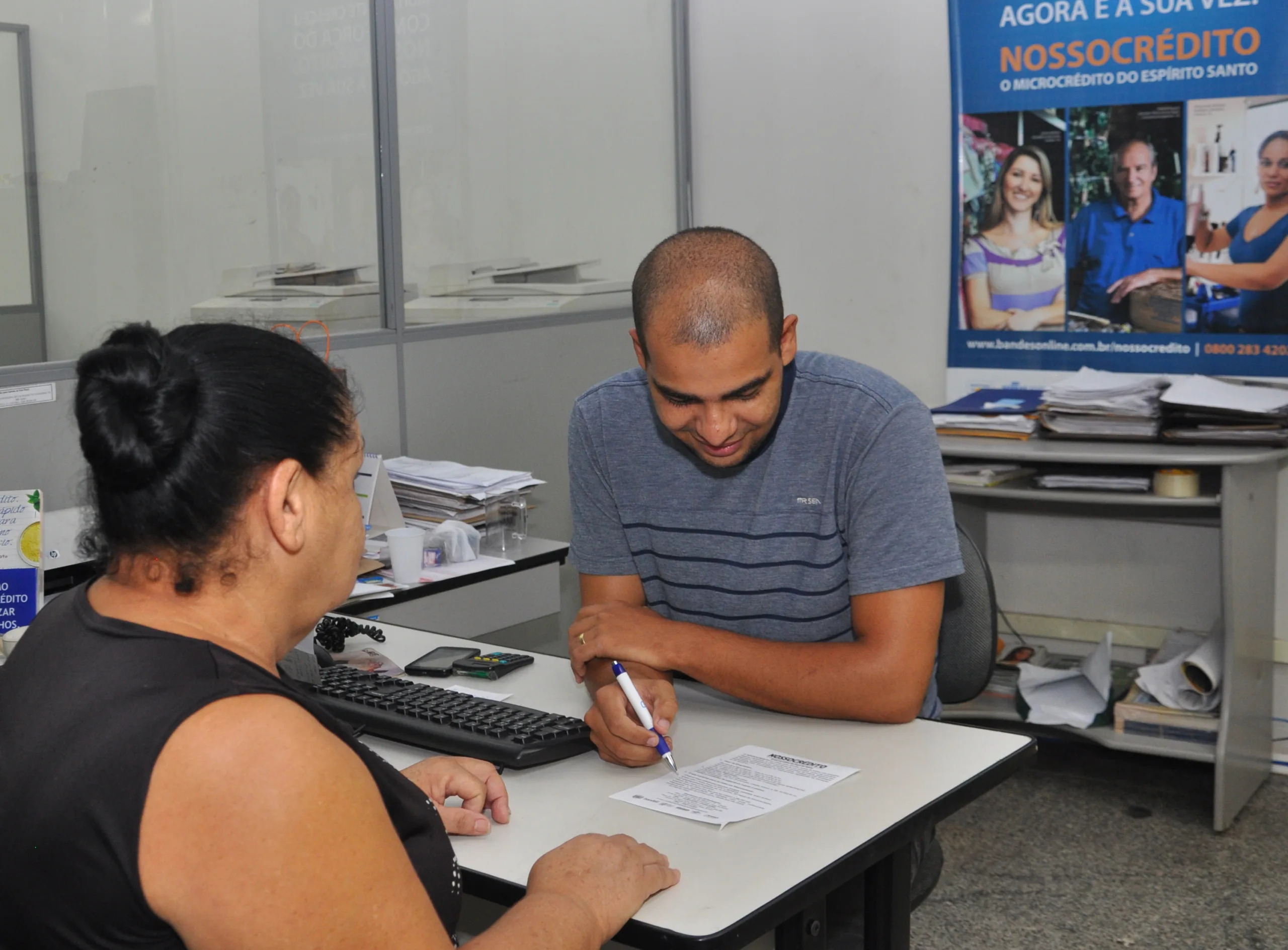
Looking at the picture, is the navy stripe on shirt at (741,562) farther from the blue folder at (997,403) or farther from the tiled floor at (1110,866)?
the blue folder at (997,403)

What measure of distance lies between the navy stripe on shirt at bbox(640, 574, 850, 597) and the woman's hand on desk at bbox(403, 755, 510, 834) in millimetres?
505

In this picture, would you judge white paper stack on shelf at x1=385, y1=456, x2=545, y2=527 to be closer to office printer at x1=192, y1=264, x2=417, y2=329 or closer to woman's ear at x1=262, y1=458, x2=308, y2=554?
office printer at x1=192, y1=264, x2=417, y2=329

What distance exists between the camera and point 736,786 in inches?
54.5

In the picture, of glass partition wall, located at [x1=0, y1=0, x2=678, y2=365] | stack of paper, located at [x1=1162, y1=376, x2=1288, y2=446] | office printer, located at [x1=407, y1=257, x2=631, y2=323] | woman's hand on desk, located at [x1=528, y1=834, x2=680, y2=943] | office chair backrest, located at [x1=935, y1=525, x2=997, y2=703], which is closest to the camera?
woman's hand on desk, located at [x1=528, y1=834, x2=680, y2=943]

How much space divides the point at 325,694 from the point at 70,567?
2.50 feet

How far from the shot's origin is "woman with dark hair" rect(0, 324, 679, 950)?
2.72 feet

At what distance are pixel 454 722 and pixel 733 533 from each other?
0.47 metres

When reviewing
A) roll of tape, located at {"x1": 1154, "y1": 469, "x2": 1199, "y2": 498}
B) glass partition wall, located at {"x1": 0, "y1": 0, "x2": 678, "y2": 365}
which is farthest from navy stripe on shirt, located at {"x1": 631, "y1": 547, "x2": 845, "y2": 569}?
roll of tape, located at {"x1": 1154, "y1": 469, "x2": 1199, "y2": 498}

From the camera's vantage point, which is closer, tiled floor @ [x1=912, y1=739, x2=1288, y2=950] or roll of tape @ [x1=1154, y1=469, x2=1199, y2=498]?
tiled floor @ [x1=912, y1=739, x2=1288, y2=950]

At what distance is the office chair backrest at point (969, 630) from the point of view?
1851mm

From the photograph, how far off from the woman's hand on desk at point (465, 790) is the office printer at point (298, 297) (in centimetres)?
157

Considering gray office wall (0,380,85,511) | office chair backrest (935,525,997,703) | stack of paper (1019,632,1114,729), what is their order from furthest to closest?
stack of paper (1019,632,1114,729), gray office wall (0,380,85,511), office chair backrest (935,525,997,703)

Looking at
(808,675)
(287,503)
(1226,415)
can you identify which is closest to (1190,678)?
(1226,415)

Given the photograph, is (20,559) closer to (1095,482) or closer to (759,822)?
(759,822)
